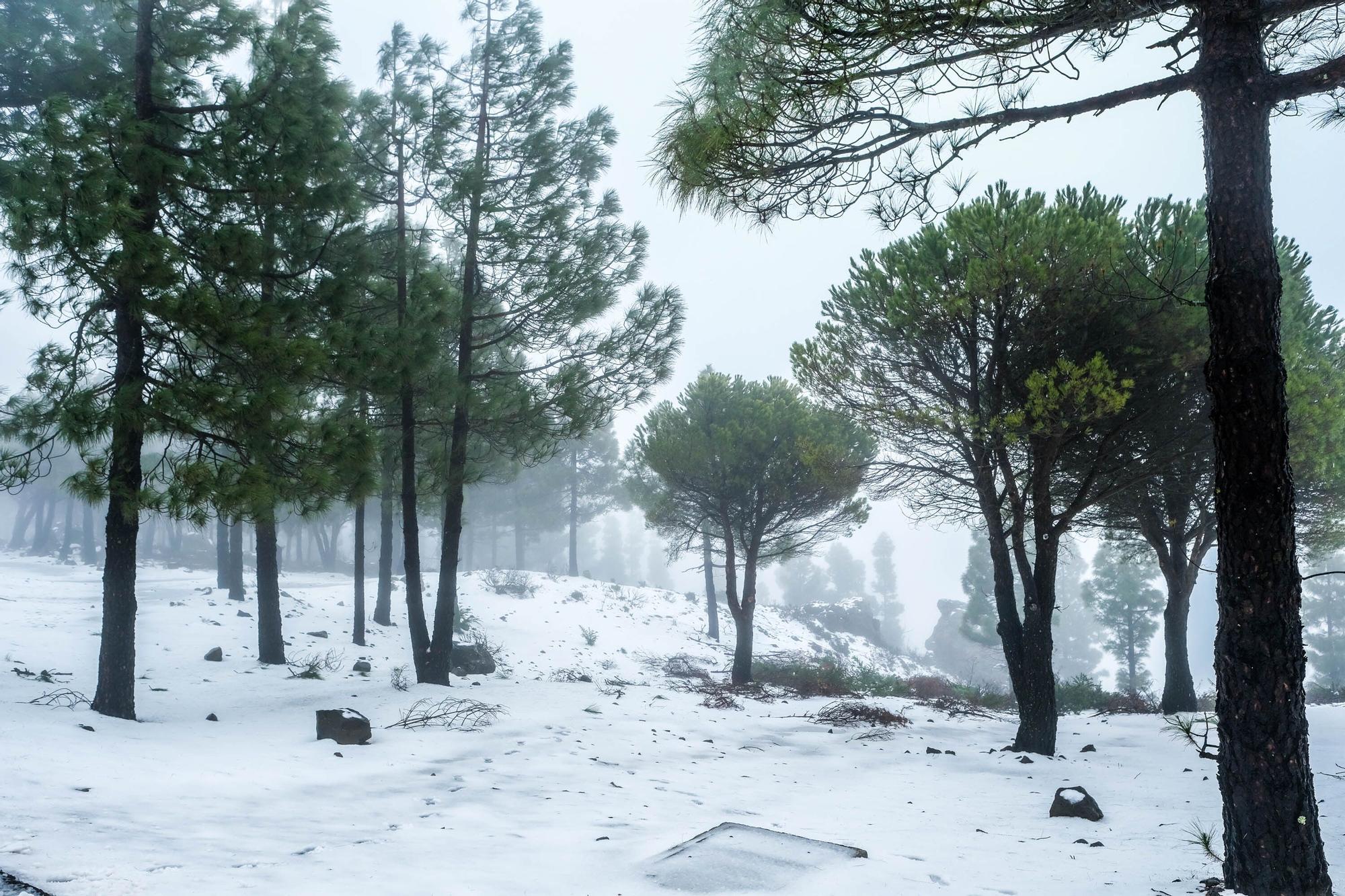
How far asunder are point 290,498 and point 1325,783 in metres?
10.0

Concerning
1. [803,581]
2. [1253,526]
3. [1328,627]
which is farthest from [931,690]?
[803,581]

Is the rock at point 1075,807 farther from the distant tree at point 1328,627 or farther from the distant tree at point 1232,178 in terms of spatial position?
the distant tree at point 1328,627

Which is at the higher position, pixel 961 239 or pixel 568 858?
pixel 961 239

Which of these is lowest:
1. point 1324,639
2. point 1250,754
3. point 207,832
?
point 1324,639

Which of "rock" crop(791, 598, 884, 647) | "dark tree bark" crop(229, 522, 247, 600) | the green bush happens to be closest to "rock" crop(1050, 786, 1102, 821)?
the green bush

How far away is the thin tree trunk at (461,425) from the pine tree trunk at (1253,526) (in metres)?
9.35

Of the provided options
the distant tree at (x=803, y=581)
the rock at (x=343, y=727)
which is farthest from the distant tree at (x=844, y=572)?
the rock at (x=343, y=727)

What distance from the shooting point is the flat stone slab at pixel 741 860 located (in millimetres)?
3523

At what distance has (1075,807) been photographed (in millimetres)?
6117

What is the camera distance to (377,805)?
16.2 ft

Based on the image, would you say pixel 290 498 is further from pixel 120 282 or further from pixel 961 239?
pixel 961 239

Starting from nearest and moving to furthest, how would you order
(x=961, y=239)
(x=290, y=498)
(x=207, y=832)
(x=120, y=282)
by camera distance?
(x=207, y=832)
(x=120, y=282)
(x=290, y=498)
(x=961, y=239)

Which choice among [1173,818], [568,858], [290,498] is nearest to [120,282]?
[290,498]

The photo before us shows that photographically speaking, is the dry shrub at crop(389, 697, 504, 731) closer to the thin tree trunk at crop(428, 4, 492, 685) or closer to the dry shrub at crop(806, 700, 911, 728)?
the thin tree trunk at crop(428, 4, 492, 685)
